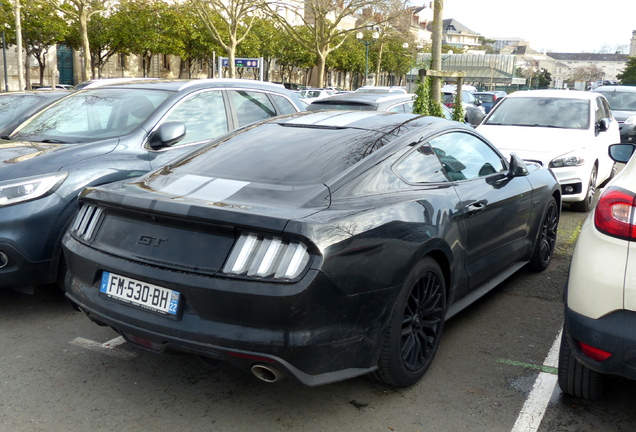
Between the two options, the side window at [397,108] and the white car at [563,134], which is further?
the side window at [397,108]

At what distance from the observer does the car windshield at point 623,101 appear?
1709 cm

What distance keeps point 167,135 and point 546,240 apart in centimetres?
340

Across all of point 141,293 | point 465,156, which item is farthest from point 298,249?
point 465,156

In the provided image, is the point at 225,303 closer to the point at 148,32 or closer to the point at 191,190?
the point at 191,190

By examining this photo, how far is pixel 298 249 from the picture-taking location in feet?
9.47

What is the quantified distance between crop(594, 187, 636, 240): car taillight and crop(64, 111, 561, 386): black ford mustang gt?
897mm

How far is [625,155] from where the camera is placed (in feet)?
13.9

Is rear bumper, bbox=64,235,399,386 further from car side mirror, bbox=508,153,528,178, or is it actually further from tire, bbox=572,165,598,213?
tire, bbox=572,165,598,213

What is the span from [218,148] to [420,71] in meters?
9.65

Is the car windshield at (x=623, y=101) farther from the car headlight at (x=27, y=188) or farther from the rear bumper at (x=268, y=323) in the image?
the rear bumper at (x=268, y=323)

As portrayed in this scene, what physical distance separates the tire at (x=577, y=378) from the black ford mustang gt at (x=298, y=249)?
71 centimetres

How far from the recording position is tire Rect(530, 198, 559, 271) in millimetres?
5720

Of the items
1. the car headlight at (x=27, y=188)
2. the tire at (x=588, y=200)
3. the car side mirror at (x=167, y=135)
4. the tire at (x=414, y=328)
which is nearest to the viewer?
the tire at (x=414, y=328)

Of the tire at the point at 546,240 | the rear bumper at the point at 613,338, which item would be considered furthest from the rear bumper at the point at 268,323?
the tire at the point at 546,240
